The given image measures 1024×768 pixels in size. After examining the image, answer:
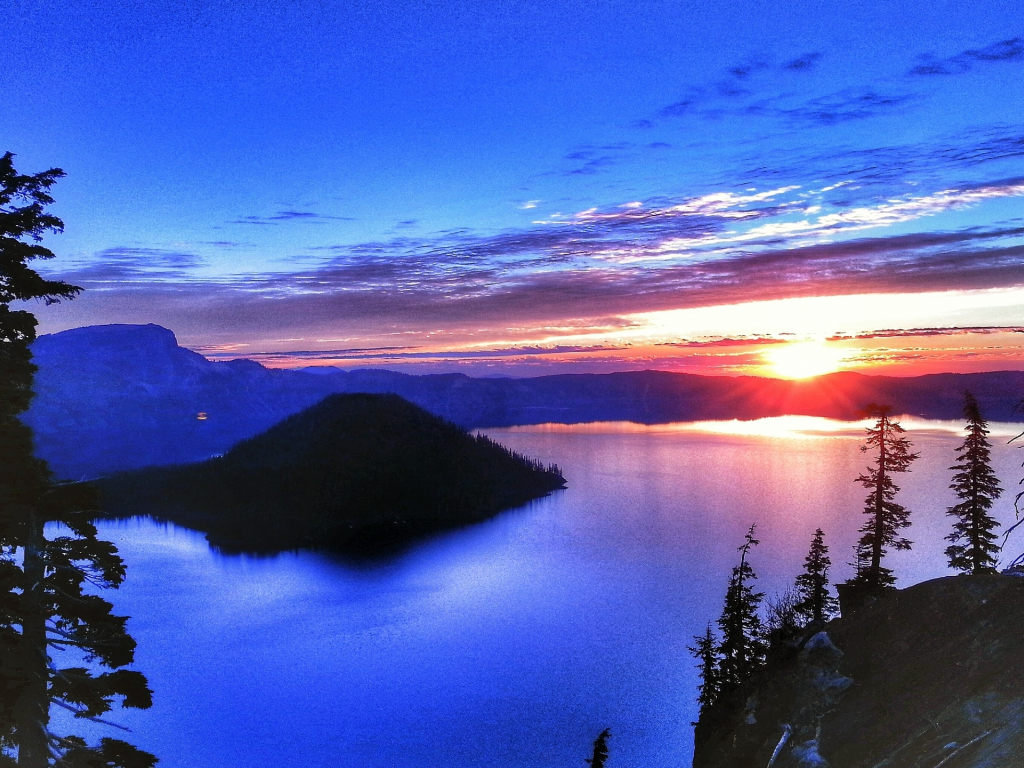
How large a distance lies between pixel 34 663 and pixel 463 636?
83.4 metres

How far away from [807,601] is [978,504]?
41.3ft

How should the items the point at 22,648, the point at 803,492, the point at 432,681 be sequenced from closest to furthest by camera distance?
the point at 22,648
the point at 432,681
the point at 803,492

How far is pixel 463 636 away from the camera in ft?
306

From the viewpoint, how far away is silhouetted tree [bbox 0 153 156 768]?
580 inches

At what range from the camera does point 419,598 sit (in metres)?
116

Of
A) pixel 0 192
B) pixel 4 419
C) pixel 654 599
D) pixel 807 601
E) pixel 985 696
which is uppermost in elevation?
pixel 0 192

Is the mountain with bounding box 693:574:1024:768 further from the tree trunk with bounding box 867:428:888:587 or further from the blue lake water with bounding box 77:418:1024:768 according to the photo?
the blue lake water with bounding box 77:418:1024:768

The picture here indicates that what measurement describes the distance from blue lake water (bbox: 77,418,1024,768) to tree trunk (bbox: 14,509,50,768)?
5048 centimetres

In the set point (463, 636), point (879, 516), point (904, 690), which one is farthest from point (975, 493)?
point (463, 636)

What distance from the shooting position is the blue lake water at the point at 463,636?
63.5 metres

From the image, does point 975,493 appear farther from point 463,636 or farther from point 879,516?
point 463,636

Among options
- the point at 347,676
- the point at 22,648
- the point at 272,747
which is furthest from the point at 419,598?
the point at 22,648

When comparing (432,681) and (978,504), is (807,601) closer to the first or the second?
(978,504)

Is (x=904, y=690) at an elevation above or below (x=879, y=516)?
below
